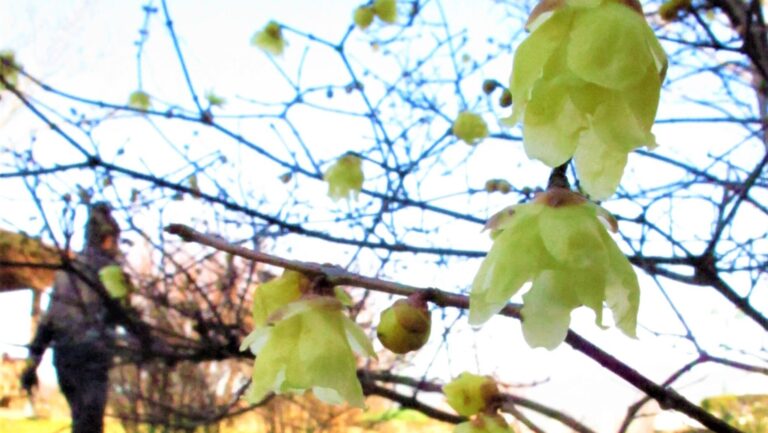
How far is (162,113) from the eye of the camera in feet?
6.09

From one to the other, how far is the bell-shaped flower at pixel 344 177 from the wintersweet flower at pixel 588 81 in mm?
1257

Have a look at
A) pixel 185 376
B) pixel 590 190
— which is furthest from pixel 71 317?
pixel 590 190

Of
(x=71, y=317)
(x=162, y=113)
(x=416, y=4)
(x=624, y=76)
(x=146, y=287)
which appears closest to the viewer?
(x=624, y=76)

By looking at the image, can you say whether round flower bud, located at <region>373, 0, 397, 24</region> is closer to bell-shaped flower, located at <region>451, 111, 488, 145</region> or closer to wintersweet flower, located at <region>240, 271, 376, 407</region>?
bell-shaped flower, located at <region>451, 111, 488, 145</region>

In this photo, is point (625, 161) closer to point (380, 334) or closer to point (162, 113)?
point (380, 334)

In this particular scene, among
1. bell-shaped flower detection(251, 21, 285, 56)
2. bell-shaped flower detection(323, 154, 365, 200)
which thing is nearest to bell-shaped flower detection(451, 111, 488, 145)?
bell-shaped flower detection(323, 154, 365, 200)

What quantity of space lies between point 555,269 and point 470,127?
4.86 feet

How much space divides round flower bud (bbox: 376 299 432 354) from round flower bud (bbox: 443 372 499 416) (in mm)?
198

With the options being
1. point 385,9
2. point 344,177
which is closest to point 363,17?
point 385,9

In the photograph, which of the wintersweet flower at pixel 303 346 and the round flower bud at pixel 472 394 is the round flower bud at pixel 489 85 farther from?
the wintersweet flower at pixel 303 346

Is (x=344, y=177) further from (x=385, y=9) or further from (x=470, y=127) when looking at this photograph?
(x=385, y=9)

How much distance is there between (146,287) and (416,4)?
145cm

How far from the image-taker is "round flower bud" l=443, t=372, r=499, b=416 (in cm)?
73

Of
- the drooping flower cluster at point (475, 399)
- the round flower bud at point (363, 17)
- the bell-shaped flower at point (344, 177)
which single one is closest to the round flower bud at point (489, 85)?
the bell-shaped flower at point (344, 177)
